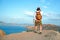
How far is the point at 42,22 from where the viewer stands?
4438mm

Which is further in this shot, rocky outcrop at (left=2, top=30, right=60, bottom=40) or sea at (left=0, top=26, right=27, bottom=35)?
sea at (left=0, top=26, right=27, bottom=35)

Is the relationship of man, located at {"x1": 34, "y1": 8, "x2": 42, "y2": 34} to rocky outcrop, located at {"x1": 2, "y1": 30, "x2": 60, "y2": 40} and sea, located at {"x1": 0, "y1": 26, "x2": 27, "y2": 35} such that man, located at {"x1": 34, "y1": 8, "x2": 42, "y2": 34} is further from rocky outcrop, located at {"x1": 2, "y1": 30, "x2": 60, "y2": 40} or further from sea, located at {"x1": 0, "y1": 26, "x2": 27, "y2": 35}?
sea, located at {"x1": 0, "y1": 26, "x2": 27, "y2": 35}

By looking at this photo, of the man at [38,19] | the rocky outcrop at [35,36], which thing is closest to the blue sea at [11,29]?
the rocky outcrop at [35,36]

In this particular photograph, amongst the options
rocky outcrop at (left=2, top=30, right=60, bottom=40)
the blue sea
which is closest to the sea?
the blue sea

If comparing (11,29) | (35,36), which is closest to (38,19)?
(35,36)

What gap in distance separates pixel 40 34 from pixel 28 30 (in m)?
0.47

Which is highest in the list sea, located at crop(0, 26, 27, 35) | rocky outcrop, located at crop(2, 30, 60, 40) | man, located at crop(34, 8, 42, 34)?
man, located at crop(34, 8, 42, 34)

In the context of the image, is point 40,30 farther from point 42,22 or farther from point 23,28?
point 23,28

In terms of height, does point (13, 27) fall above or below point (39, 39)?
above

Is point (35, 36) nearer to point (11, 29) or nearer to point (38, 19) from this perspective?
point (38, 19)

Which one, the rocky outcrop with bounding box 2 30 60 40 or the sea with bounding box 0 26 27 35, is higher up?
the sea with bounding box 0 26 27 35

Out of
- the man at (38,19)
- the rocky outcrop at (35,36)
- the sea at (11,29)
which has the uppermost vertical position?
the man at (38,19)

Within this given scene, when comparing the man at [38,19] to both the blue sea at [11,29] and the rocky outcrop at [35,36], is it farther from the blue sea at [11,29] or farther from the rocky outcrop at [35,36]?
the blue sea at [11,29]

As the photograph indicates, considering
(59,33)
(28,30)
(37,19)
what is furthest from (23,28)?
(59,33)
